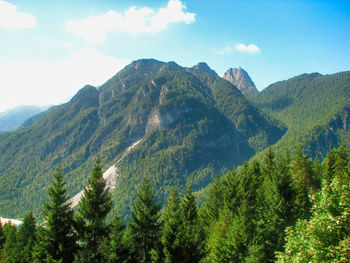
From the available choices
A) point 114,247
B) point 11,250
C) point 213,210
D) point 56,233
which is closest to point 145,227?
point 114,247

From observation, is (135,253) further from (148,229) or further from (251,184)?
(251,184)

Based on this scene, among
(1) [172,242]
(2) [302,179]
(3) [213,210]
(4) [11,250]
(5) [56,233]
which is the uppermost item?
(5) [56,233]

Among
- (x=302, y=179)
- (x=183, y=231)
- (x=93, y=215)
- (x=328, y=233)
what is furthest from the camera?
(x=302, y=179)

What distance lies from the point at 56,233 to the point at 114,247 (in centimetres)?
574

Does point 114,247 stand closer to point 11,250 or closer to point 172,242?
point 172,242

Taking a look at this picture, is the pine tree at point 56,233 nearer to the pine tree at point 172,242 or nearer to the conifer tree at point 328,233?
the pine tree at point 172,242

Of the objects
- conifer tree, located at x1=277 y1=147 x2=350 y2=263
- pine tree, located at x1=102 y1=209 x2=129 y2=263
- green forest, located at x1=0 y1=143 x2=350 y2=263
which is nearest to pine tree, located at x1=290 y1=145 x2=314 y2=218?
green forest, located at x1=0 y1=143 x2=350 y2=263

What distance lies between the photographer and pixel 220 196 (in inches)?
1941

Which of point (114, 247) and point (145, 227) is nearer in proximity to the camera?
point (114, 247)

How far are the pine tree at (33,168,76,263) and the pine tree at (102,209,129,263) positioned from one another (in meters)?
3.54

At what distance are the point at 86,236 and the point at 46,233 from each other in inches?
146

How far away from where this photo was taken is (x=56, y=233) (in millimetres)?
24188

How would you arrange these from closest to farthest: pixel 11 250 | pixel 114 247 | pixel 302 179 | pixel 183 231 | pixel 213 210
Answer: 1. pixel 114 247
2. pixel 183 231
3. pixel 11 250
4. pixel 302 179
5. pixel 213 210

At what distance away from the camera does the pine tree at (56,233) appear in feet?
78.2
